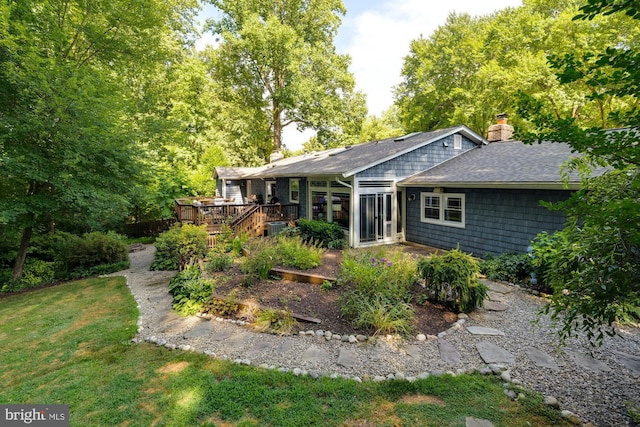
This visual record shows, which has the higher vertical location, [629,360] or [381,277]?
[381,277]

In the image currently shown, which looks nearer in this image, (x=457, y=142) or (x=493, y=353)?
(x=493, y=353)

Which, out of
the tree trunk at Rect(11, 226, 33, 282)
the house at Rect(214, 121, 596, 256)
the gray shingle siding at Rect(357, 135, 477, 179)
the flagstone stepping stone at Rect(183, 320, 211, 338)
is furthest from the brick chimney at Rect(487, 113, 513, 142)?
the tree trunk at Rect(11, 226, 33, 282)

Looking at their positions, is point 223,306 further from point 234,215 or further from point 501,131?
point 501,131

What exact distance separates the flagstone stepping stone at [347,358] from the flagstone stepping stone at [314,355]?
20 centimetres

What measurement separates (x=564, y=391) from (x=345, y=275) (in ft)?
11.5

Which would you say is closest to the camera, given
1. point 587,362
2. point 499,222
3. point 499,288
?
point 587,362

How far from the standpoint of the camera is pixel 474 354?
394 centimetres

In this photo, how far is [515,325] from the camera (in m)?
4.76

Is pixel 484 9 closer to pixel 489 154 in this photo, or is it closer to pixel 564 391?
pixel 489 154

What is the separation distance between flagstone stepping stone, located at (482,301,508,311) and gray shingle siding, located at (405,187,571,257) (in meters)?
2.77

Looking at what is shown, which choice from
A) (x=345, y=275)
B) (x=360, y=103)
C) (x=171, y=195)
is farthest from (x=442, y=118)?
(x=345, y=275)

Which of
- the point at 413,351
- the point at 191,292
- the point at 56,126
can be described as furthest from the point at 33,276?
the point at 413,351

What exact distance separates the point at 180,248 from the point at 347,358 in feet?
21.2

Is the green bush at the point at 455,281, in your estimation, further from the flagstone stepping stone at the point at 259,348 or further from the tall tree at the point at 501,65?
the tall tree at the point at 501,65
